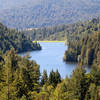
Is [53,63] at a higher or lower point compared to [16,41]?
higher

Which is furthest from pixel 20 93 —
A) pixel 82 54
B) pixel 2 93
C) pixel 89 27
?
pixel 89 27

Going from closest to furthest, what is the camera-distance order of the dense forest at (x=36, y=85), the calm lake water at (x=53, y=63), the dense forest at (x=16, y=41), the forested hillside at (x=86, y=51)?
the dense forest at (x=36, y=85) < the calm lake water at (x=53, y=63) < the forested hillside at (x=86, y=51) < the dense forest at (x=16, y=41)

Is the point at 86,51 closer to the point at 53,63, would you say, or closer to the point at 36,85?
the point at 53,63

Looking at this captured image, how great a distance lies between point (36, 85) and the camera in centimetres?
4047

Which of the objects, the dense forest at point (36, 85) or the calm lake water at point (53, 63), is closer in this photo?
the dense forest at point (36, 85)

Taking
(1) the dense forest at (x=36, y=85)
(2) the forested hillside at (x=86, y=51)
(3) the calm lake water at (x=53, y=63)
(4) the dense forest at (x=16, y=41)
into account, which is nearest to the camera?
(1) the dense forest at (x=36, y=85)

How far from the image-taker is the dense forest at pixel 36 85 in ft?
108

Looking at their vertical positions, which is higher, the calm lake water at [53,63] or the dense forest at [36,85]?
the dense forest at [36,85]

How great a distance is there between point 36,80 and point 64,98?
7.93 meters

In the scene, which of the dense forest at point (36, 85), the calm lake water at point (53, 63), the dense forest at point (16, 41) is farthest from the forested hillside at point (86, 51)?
the dense forest at point (36, 85)

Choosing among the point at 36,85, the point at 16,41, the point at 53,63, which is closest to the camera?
the point at 36,85

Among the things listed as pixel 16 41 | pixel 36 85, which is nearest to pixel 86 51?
pixel 16 41

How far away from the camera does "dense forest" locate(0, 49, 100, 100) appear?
3303 cm

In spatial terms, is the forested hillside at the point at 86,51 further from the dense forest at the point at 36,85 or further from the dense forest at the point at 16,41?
the dense forest at the point at 36,85
